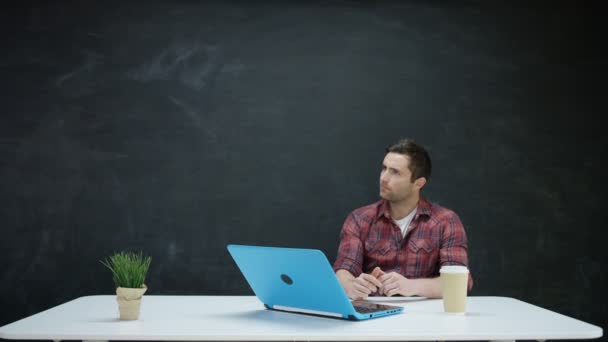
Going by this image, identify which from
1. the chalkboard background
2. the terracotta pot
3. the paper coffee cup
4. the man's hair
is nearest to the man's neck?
the man's hair

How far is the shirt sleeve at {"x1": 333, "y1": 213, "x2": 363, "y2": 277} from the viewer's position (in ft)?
9.25

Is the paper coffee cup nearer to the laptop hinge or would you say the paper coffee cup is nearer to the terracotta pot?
the laptop hinge

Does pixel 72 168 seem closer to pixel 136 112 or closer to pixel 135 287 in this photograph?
pixel 136 112

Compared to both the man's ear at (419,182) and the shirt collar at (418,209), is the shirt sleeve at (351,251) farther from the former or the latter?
the man's ear at (419,182)

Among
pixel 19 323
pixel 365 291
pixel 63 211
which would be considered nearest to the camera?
pixel 19 323

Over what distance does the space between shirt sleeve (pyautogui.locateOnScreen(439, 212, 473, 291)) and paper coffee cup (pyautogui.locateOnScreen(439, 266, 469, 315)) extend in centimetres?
92

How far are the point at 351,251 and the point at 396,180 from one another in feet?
1.24

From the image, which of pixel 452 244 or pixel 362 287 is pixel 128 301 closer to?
pixel 362 287

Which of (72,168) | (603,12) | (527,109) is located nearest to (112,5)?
(72,168)

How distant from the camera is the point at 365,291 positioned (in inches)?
82.0

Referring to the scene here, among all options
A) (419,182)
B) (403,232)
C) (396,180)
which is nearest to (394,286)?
(403,232)

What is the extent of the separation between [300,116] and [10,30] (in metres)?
1.59

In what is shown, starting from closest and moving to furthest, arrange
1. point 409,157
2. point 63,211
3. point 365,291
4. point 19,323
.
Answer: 1. point 19,323
2. point 365,291
3. point 409,157
4. point 63,211

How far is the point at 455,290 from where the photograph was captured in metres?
1.71
